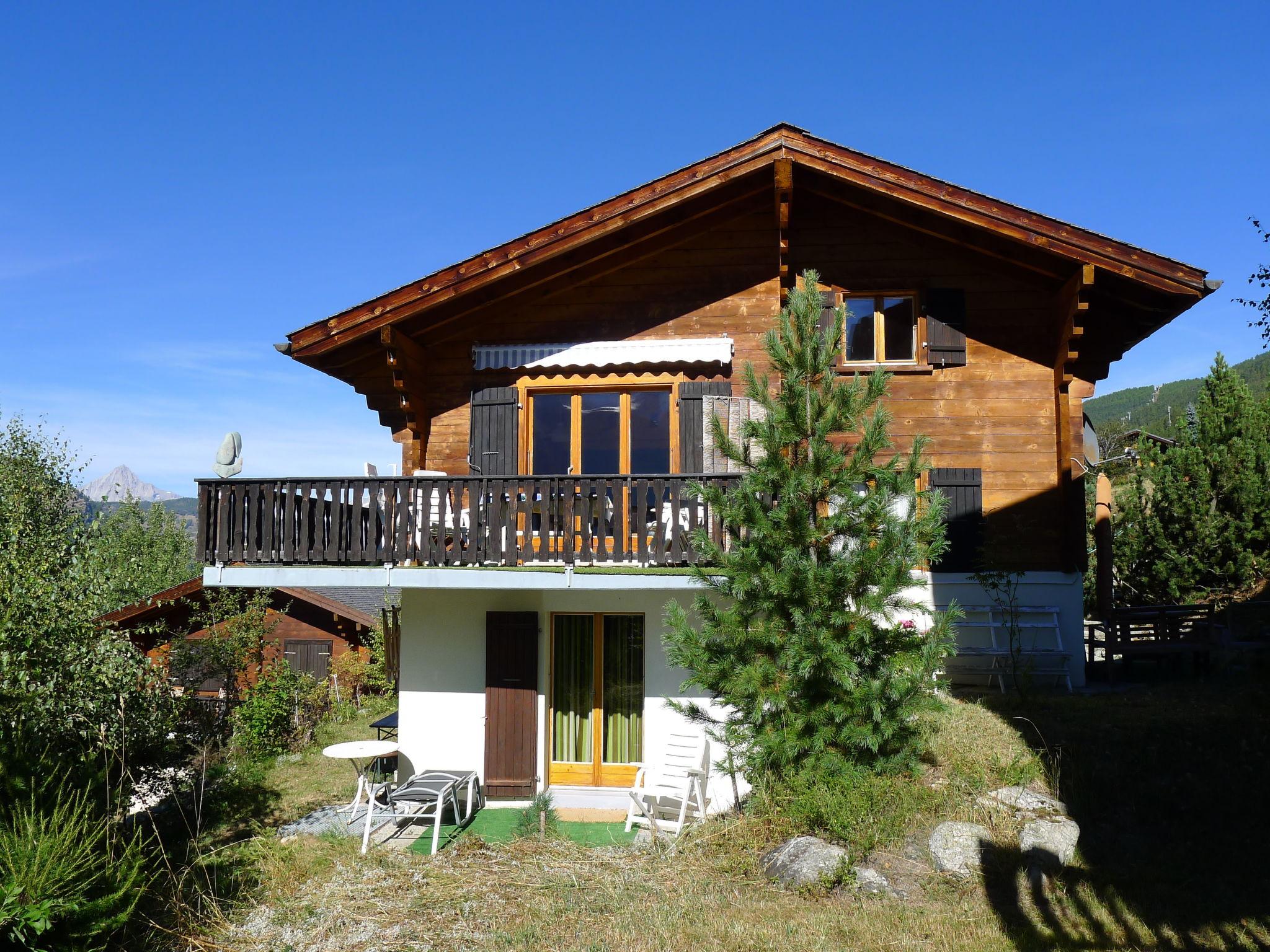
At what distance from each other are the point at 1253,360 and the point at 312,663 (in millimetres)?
107223

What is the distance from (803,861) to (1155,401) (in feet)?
393

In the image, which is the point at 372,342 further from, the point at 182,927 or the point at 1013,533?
the point at 1013,533

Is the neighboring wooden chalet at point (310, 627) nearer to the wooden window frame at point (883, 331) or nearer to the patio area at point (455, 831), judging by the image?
the patio area at point (455, 831)

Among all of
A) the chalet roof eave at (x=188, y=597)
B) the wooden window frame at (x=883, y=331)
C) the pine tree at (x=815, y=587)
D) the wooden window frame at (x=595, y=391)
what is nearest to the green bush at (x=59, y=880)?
the pine tree at (x=815, y=587)

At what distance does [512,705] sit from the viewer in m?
10.6

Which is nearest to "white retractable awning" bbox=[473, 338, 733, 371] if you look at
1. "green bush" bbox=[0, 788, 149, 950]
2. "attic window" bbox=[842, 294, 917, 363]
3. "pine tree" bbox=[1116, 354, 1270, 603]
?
"attic window" bbox=[842, 294, 917, 363]

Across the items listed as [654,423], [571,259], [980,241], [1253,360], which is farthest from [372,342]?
[1253,360]

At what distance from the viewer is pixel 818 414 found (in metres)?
8.13

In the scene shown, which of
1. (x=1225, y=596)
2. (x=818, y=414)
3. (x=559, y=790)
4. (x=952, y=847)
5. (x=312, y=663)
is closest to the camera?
(x=952, y=847)

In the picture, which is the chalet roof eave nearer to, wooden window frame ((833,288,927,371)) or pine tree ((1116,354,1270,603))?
wooden window frame ((833,288,927,371))

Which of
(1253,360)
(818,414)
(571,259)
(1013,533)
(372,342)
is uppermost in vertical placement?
(1253,360)

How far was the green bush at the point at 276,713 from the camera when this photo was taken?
595 inches

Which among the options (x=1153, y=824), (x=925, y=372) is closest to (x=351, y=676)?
(x=925, y=372)

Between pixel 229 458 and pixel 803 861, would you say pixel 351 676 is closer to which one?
pixel 229 458
